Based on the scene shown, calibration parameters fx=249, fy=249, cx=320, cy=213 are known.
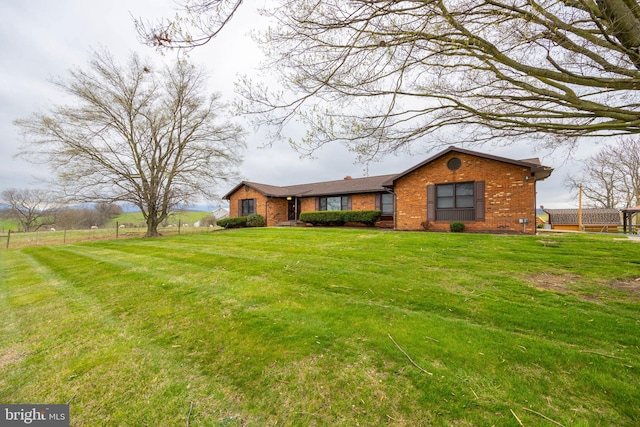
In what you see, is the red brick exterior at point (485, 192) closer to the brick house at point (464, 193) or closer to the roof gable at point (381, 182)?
the brick house at point (464, 193)

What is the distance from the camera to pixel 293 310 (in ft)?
12.0

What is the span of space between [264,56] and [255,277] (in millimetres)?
4195

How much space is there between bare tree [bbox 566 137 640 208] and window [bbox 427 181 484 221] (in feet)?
65.6

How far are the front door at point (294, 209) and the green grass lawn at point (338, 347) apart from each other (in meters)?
16.4

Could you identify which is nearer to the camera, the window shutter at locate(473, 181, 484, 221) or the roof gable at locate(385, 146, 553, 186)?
the roof gable at locate(385, 146, 553, 186)

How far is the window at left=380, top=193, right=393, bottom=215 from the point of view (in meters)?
16.6

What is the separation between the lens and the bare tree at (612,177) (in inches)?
927

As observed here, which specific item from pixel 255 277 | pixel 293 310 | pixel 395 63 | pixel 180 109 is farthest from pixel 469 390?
pixel 180 109

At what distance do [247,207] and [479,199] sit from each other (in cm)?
1798

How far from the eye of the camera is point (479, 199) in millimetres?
12133

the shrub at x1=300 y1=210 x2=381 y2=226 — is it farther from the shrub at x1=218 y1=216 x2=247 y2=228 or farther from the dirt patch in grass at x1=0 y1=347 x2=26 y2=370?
the dirt patch in grass at x1=0 y1=347 x2=26 y2=370

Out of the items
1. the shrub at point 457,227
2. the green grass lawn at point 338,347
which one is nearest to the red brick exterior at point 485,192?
the shrub at point 457,227

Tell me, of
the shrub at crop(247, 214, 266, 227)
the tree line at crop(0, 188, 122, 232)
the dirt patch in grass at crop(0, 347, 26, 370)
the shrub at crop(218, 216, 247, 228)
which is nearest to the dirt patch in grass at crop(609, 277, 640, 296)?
the dirt patch in grass at crop(0, 347, 26, 370)

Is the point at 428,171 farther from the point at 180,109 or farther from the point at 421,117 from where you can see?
the point at 180,109
